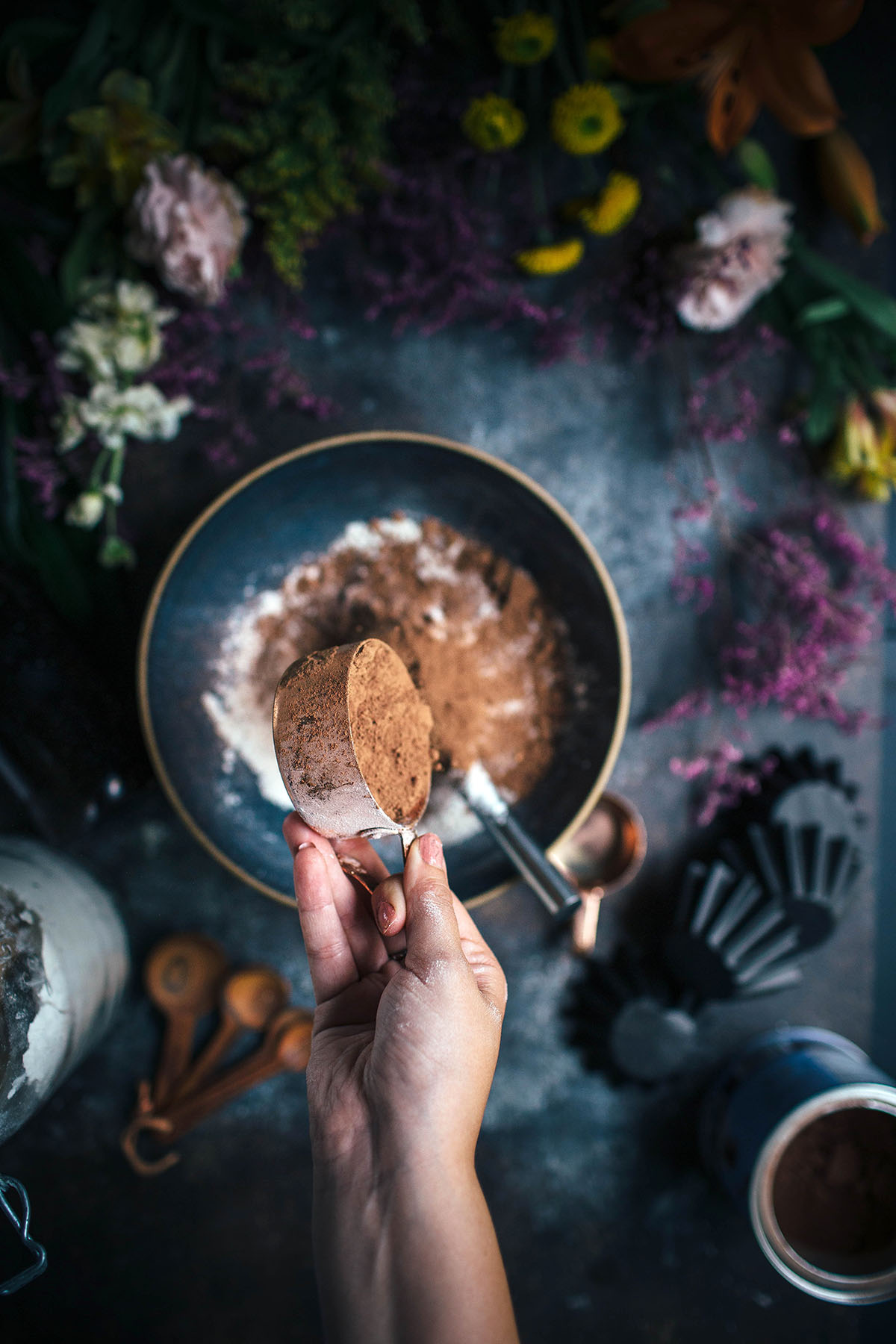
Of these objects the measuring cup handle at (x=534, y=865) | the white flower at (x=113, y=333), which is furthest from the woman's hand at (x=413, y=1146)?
the white flower at (x=113, y=333)

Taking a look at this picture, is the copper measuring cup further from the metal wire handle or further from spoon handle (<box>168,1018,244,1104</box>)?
the metal wire handle

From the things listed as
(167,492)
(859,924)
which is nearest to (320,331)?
(167,492)

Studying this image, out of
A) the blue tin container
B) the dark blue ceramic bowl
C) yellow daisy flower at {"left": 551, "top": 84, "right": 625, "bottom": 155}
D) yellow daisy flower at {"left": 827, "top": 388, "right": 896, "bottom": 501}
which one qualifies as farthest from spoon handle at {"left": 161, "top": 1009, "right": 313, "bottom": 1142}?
yellow daisy flower at {"left": 551, "top": 84, "right": 625, "bottom": 155}

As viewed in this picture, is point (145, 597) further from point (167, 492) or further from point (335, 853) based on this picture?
point (335, 853)

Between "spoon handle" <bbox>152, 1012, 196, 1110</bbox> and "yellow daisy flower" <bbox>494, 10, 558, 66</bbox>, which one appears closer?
"yellow daisy flower" <bbox>494, 10, 558, 66</bbox>

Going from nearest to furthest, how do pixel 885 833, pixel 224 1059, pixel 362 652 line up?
1. pixel 362 652
2. pixel 224 1059
3. pixel 885 833

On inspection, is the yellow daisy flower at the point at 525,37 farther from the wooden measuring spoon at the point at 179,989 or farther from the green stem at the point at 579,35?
the wooden measuring spoon at the point at 179,989
